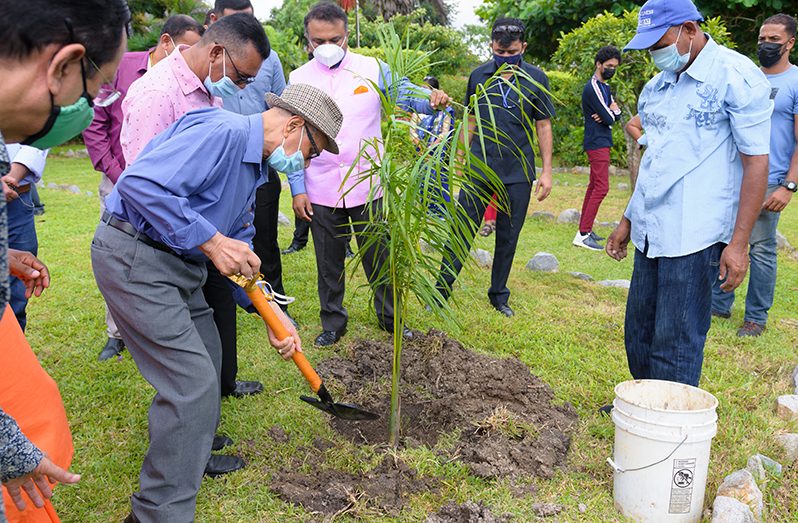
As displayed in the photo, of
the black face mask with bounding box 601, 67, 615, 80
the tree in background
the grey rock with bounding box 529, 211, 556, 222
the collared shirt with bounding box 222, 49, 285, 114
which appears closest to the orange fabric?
the collared shirt with bounding box 222, 49, 285, 114

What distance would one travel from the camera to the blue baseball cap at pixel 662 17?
9.60 feet

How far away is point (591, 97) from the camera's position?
7.70m

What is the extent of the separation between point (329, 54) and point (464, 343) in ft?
7.09

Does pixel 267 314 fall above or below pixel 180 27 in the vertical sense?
below

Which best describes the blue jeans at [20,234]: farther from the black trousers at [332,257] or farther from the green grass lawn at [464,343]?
the black trousers at [332,257]

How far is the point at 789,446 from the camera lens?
3174 mm

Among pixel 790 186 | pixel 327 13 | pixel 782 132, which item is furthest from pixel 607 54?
pixel 327 13

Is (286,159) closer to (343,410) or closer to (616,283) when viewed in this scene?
(343,410)

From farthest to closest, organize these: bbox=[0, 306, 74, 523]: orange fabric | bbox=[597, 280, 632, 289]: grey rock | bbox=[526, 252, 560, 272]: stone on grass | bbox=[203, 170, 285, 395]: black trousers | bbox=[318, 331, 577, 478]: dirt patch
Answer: bbox=[526, 252, 560, 272]: stone on grass, bbox=[597, 280, 632, 289]: grey rock, bbox=[203, 170, 285, 395]: black trousers, bbox=[318, 331, 577, 478]: dirt patch, bbox=[0, 306, 74, 523]: orange fabric

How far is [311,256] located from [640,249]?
155 inches

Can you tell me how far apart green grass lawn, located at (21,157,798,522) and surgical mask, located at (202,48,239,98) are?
121cm

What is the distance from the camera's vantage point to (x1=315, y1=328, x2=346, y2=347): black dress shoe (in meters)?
4.51

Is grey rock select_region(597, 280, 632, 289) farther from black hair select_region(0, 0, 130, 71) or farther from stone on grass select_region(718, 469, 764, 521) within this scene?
black hair select_region(0, 0, 130, 71)

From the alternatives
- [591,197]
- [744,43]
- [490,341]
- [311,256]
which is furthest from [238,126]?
[744,43]
